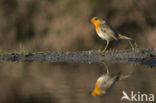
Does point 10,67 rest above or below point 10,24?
below

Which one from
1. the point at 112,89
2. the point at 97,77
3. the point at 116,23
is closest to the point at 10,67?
the point at 97,77

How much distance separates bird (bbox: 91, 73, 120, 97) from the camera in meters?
5.81

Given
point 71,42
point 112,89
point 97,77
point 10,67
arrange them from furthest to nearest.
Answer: point 71,42 → point 10,67 → point 97,77 → point 112,89

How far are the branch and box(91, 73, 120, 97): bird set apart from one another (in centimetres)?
267

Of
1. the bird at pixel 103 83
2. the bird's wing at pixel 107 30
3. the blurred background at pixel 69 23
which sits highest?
the blurred background at pixel 69 23

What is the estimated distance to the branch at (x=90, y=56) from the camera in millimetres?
10234

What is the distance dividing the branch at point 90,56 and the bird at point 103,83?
2.67m

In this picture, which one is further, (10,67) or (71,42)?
(71,42)

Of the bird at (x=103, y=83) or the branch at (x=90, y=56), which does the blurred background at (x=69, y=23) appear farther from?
the bird at (x=103, y=83)

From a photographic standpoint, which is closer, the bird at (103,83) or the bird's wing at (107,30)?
the bird at (103,83)

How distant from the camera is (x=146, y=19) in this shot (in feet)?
50.7

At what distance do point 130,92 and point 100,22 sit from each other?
514 cm

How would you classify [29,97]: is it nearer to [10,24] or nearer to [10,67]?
[10,67]

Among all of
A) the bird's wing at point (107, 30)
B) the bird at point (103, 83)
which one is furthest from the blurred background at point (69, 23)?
the bird at point (103, 83)
